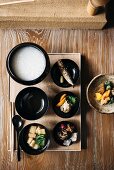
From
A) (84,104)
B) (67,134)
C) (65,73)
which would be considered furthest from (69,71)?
(67,134)

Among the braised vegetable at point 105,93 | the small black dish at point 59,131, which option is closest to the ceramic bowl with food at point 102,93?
the braised vegetable at point 105,93

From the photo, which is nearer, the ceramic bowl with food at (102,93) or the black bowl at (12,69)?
the black bowl at (12,69)

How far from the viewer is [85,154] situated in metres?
1.57

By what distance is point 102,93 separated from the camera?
61.1 inches

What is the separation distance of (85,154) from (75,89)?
10.7 inches

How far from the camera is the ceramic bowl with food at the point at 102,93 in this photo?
1543mm

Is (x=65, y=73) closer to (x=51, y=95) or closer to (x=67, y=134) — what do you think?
(x=51, y=95)

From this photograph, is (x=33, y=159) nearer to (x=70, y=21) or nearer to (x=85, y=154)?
(x=85, y=154)

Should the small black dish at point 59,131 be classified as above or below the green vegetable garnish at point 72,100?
below

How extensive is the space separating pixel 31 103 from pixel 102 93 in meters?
0.29

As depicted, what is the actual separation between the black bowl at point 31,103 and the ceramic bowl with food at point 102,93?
187 millimetres

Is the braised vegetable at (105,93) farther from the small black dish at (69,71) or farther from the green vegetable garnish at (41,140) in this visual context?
the green vegetable garnish at (41,140)

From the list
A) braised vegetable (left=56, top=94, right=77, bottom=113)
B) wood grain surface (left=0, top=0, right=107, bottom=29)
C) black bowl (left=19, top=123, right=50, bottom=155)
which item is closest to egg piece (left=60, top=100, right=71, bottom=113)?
braised vegetable (left=56, top=94, right=77, bottom=113)

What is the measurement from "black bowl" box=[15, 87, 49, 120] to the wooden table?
0.07 meters
